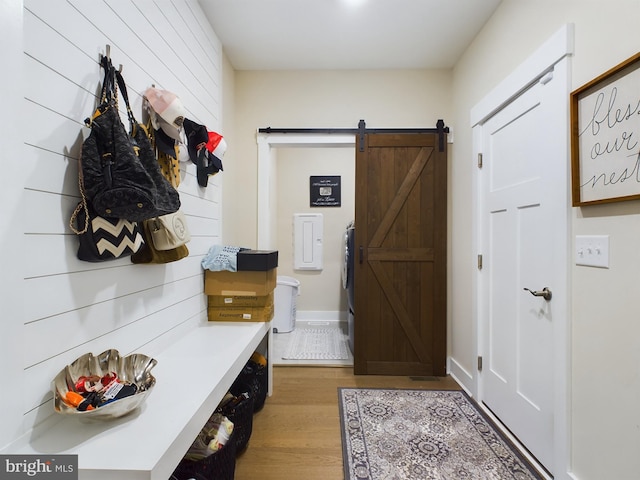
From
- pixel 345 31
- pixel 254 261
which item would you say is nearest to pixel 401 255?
pixel 254 261

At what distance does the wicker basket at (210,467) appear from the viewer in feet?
4.07

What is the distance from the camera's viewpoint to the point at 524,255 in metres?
1.76

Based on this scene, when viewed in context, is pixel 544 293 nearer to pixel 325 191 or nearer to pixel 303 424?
pixel 303 424

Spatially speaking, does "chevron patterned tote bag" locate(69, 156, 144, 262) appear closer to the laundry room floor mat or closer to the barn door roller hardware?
the barn door roller hardware

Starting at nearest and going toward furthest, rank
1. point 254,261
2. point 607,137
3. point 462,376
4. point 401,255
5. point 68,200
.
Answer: point 68,200 < point 607,137 < point 254,261 < point 462,376 < point 401,255

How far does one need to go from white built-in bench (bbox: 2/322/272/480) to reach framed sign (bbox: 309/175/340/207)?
129 inches

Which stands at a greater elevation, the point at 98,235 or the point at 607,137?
the point at 607,137

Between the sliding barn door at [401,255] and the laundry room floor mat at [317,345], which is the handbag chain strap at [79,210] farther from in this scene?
the laundry room floor mat at [317,345]

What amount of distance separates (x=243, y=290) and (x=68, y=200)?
115 cm

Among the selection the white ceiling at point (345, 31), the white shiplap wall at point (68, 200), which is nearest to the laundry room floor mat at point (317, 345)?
the white shiplap wall at point (68, 200)

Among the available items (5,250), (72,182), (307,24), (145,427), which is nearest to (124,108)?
(72,182)

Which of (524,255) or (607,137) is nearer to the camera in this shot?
(607,137)

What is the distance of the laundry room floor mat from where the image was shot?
9.92ft

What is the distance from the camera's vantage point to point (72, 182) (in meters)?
1.00
